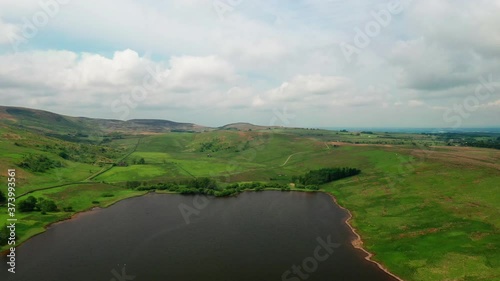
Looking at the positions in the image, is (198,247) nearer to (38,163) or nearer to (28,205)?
(28,205)

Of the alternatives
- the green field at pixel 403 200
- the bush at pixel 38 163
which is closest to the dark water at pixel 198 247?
the green field at pixel 403 200

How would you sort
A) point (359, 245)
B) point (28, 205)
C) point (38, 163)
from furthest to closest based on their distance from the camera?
point (38, 163) → point (28, 205) → point (359, 245)

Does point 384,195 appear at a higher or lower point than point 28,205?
higher

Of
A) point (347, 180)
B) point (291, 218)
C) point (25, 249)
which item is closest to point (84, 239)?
point (25, 249)

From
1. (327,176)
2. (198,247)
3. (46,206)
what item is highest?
(327,176)

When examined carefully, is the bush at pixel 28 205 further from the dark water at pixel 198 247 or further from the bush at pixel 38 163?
the bush at pixel 38 163

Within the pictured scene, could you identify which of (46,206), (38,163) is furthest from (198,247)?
(38,163)

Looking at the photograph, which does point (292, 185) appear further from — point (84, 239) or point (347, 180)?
point (84, 239)
